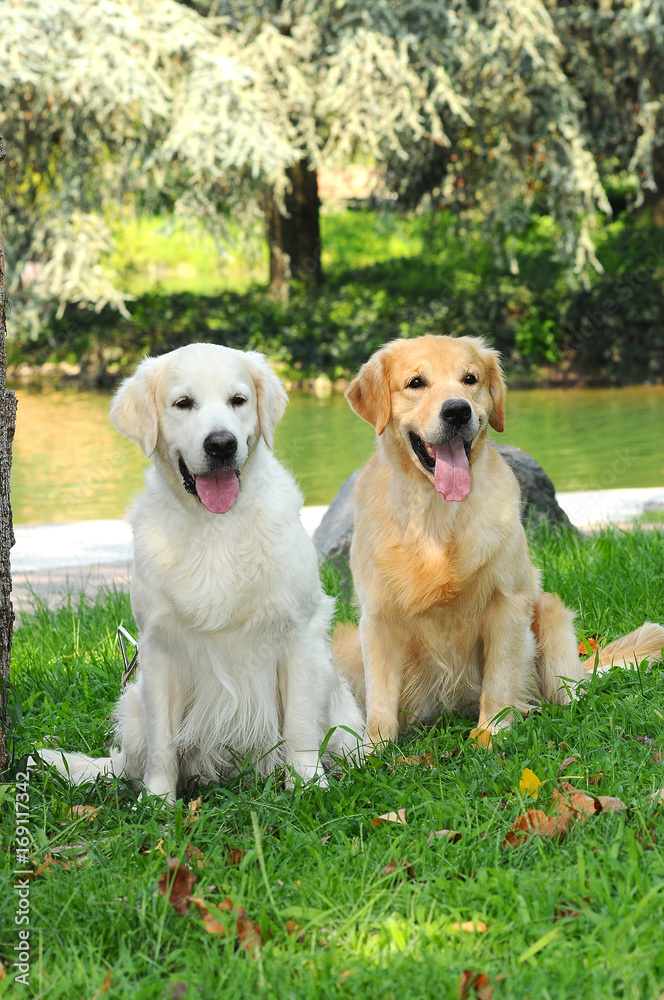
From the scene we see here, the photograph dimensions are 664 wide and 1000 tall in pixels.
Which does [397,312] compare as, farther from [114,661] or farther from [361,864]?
[361,864]

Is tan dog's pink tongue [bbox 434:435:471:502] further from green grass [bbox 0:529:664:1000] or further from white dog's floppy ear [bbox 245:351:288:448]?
green grass [bbox 0:529:664:1000]

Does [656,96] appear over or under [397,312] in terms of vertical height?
over

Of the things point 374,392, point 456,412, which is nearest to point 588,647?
point 456,412

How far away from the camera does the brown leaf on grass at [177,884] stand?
7.91 feet

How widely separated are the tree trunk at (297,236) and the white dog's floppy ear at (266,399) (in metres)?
18.9

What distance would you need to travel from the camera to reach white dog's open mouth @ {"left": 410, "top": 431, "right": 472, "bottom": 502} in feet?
11.8

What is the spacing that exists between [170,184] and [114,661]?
1488cm

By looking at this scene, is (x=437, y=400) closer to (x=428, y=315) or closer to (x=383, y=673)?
(x=383, y=673)

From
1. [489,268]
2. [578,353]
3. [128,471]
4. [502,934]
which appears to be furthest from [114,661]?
[489,268]

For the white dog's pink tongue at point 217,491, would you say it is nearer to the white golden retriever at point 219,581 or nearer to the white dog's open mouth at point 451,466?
the white golden retriever at point 219,581

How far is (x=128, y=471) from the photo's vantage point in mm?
12320

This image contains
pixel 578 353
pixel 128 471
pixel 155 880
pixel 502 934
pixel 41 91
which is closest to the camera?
pixel 502 934

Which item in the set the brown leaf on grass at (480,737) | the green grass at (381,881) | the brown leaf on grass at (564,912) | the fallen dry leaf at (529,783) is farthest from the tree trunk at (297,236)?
the brown leaf on grass at (564,912)

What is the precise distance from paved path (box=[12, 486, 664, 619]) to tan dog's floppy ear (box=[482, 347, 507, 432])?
2813mm
